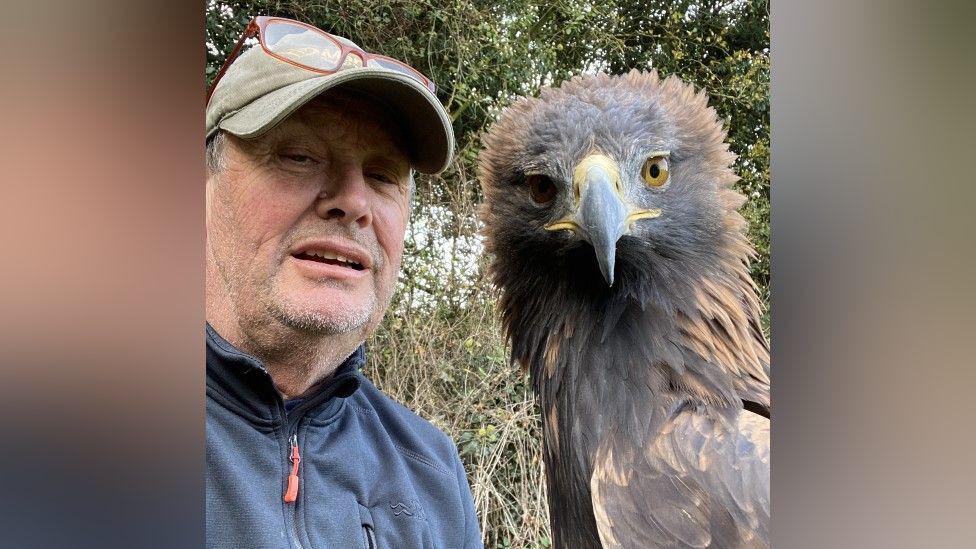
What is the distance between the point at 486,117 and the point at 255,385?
2.30 ft

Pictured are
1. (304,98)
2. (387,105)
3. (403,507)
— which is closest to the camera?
(304,98)

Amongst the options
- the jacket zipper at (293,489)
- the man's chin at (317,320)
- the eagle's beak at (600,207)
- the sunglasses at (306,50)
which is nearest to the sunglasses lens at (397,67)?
the sunglasses at (306,50)

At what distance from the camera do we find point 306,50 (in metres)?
1.45

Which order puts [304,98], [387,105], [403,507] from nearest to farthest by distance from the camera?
[304,98] → [387,105] → [403,507]

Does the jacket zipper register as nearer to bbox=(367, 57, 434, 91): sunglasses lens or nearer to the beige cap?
A: the beige cap

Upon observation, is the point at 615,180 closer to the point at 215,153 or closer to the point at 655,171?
the point at 655,171

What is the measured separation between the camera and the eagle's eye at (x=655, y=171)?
1489 millimetres

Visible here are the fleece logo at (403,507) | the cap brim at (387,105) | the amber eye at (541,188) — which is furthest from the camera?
the fleece logo at (403,507)

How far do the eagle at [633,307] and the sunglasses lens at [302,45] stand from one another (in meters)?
0.35

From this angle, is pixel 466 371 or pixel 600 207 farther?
pixel 466 371

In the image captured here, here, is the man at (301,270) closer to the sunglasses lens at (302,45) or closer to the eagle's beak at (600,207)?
the sunglasses lens at (302,45)

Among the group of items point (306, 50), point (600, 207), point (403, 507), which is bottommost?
point (403, 507)

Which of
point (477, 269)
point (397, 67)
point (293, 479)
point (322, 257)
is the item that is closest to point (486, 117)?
point (397, 67)
